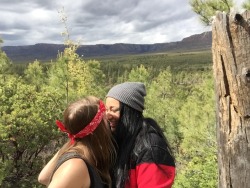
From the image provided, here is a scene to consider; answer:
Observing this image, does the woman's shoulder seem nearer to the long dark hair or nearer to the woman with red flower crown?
the woman with red flower crown

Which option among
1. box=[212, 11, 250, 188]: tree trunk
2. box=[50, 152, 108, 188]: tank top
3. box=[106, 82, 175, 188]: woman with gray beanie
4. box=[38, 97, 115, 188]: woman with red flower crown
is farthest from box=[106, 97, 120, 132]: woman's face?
box=[212, 11, 250, 188]: tree trunk

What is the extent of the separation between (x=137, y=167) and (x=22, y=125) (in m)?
14.9

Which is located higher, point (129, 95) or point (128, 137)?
point (129, 95)

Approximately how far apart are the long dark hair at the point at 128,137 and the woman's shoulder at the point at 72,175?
0.49m

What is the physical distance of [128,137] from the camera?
109 inches

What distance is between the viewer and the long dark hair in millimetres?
2695

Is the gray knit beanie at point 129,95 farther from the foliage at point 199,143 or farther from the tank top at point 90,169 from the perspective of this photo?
the foliage at point 199,143

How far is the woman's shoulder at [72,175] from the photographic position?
218 cm

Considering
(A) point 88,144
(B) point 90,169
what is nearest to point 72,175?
(B) point 90,169

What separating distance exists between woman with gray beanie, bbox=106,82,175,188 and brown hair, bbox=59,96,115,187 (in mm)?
203

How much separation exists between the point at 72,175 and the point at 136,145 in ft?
2.17

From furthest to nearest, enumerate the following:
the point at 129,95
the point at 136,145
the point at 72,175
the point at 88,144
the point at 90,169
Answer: the point at 129,95, the point at 136,145, the point at 88,144, the point at 90,169, the point at 72,175

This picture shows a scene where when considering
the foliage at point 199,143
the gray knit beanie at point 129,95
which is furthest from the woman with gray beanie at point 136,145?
the foliage at point 199,143

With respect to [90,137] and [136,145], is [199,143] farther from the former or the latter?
[90,137]
